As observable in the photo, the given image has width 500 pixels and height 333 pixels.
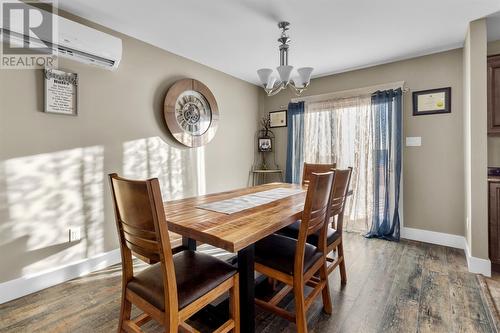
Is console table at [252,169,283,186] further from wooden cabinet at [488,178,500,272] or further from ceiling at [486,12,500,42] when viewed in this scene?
ceiling at [486,12,500,42]

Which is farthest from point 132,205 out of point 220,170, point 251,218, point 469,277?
point 469,277

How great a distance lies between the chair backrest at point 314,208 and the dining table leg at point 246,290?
291mm

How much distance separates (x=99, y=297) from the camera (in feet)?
6.35

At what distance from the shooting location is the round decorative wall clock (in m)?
2.98

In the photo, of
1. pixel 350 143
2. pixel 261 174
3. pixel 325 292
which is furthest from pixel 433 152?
pixel 261 174

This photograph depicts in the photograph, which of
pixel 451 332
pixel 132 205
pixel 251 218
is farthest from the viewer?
pixel 451 332

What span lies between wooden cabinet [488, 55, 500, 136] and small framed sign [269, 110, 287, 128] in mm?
2534

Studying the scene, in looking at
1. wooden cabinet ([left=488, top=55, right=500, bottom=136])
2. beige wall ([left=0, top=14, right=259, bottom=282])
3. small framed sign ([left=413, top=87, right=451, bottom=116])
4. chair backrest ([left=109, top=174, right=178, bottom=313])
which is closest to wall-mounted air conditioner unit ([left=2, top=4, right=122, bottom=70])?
beige wall ([left=0, top=14, right=259, bottom=282])

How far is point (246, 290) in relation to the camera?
4.26 ft

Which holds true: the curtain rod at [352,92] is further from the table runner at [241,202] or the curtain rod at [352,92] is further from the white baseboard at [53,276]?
the white baseboard at [53,276]

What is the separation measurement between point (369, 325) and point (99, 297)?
78.5 inches

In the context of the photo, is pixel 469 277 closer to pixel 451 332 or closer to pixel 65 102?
pixel 451 332

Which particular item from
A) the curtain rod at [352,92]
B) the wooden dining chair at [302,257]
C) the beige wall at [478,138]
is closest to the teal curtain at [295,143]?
the curtain rod at [352,92]

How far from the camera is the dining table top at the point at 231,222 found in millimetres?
1111
